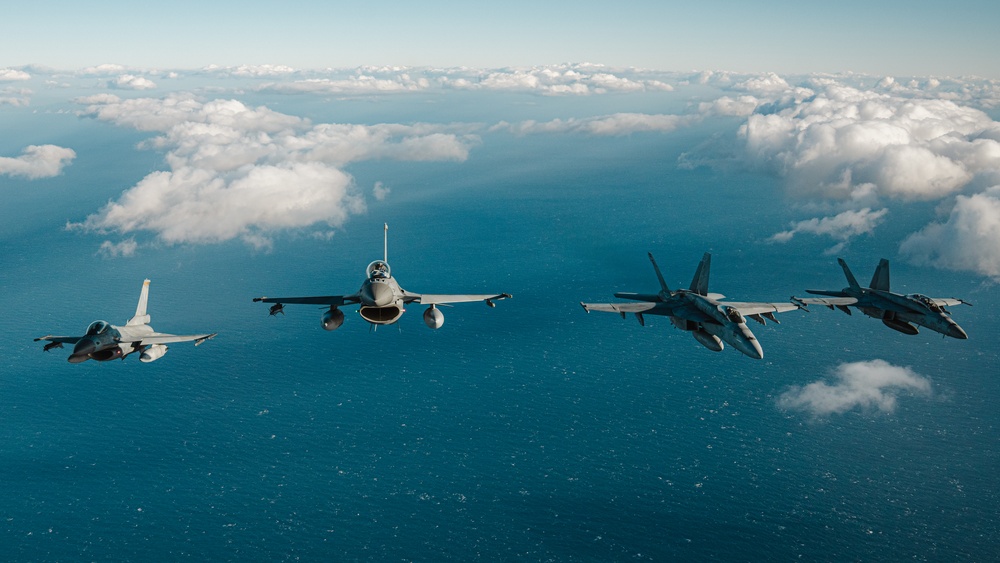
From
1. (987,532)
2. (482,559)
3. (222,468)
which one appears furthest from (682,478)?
(222,468)

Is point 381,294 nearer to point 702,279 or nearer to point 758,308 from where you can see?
point 758,308

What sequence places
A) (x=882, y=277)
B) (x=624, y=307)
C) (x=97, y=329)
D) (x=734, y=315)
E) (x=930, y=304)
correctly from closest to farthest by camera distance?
(x=97, y=329) < (x=734, y=315) < (x=624, y=307) < (x=930, y=304) < (x=882, y=277)

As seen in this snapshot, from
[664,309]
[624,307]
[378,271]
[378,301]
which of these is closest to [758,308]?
[664,309]

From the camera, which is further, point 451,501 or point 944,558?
point 451,501

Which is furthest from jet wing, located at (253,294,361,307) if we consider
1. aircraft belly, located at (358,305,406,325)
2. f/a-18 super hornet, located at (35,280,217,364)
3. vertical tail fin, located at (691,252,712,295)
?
vertical tail fin, located at (691,252,712,295)

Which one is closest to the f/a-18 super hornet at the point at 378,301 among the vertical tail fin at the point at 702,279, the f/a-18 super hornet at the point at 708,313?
the f/a-18 super hornet at the point at 708,313

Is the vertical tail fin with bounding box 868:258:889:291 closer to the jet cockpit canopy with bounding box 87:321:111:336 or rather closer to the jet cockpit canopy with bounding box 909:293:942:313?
the jet cockpit canopy with bounding box 909:293:942:313

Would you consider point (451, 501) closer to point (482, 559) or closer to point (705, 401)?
point (482, 559)
